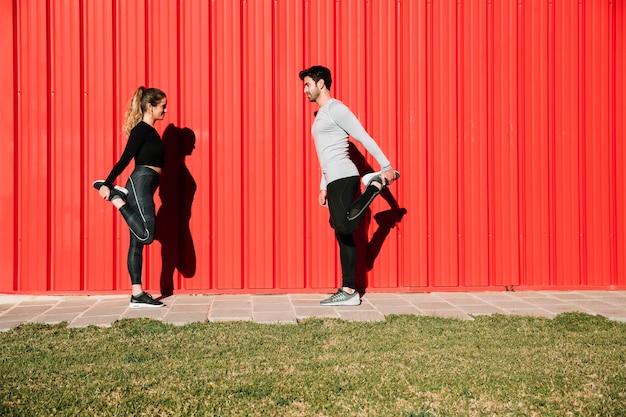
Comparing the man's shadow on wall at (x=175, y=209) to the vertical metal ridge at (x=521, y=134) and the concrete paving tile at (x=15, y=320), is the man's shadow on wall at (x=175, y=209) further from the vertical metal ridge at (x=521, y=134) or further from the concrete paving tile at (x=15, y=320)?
the vertical metal ridge at (x=521, y=134)

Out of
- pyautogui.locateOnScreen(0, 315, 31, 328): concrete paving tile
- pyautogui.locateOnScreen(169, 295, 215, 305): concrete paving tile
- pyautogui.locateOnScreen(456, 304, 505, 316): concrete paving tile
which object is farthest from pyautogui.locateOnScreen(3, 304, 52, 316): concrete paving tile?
pyautogui.locateOnScreen(456, 304, 505, 316): concrete paving tile

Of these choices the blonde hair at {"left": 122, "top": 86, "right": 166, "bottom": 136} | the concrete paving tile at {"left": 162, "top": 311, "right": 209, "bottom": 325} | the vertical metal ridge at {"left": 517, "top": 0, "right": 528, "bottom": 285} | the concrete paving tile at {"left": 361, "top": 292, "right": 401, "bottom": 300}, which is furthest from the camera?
the vertical metal ridge at {"left": 517, "top": 0, "right": 528, "bottom": 285}

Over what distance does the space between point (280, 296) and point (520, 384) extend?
108 inches

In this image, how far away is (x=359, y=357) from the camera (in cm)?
298

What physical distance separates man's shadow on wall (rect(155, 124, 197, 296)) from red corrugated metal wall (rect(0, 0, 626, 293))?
2cm

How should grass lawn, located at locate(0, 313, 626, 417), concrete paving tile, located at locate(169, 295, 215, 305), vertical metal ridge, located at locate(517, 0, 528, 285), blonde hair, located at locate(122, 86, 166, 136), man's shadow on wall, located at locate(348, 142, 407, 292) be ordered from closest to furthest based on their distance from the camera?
grass lawn, located at locate(0, 313, 626, 417) → blonde hair, located at locate(122, 86, 166, 136) → concrete paving tile, located at locate(169, 295, 215, 305) → man's shadow on wall, located at locate(348, 142, 407, 292) → vertical metal ridge, located at locate(517, 0, 528, 285)

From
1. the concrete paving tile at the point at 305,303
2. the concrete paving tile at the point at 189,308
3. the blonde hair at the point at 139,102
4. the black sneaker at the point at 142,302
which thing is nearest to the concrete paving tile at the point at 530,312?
the concrete paving tile at the point at 305,303

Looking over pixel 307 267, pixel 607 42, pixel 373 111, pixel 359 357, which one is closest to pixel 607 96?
pixel 607 42

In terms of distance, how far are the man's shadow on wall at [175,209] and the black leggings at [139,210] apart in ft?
2.25

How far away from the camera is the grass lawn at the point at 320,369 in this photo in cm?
231

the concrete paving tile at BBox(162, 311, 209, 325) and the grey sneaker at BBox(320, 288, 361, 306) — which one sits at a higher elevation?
the grey sneaker at BBox(320, 288, 361, 306)

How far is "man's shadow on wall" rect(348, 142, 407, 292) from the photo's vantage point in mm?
5262

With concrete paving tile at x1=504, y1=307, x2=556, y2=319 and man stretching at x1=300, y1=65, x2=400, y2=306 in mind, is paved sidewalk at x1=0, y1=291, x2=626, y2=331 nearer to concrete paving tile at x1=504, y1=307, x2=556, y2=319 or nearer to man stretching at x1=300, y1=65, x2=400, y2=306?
concrete paving tile at x1=504, y1=307, x2=556, y2=319

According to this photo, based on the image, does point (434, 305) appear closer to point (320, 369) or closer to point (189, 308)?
point (189, 308)
